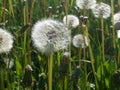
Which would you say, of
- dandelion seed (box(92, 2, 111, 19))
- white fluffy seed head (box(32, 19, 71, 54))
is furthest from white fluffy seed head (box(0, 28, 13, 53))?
dandelion seed (box(92, 2, 111, 19))

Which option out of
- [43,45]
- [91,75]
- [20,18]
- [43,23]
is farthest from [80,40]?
[20,18]

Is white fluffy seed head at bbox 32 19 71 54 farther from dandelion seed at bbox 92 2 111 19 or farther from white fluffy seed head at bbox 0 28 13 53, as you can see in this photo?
dandelion seed at bbox 92 2 111 19

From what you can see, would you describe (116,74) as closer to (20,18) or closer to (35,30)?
(35,30)

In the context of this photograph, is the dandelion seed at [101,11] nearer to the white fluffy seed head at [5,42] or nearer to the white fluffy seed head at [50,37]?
the white fluffy seed head at [5,42]

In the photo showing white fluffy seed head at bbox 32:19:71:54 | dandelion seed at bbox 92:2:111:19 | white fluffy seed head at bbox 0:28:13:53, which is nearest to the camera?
white fluffy seed head at bbox 32:19:71:54

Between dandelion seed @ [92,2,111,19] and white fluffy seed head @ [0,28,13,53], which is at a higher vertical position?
dandelion seed @ [92,2,111,19]

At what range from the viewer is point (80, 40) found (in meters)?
→ 2.25

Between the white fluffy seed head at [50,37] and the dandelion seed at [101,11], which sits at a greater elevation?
the dandelion seed at [101,11]

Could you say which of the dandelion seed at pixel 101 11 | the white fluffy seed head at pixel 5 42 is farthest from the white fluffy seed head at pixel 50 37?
the dandelion seed at pixel 101 11

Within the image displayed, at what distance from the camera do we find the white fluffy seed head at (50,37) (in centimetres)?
140

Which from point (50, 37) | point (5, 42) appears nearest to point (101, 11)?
point (5, 42)

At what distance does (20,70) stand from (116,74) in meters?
0.63

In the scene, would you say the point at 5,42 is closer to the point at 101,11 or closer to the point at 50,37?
the point at 50,37

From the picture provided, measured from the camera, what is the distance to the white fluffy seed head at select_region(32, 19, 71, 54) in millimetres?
1395
